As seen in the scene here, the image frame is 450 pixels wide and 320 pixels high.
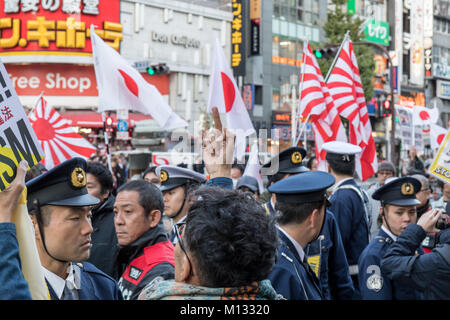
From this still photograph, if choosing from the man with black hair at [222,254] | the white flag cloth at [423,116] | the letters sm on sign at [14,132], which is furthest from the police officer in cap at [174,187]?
the white flag cloth at [423,116]

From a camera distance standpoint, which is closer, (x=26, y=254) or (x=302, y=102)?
(x=26, y=254)

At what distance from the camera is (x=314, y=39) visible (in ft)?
139

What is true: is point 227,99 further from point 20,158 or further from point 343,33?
point 343,33

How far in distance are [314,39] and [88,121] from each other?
21.2m

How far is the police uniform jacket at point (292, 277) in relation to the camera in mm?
2852

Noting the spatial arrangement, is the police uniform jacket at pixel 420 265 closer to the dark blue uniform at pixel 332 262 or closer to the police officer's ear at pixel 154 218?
the dark blue uniform at pixel 332 262

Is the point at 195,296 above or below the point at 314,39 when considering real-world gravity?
below

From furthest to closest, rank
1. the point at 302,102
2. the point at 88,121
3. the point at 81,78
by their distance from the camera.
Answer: the point at 81,78 → the point at 88,121 → the point at 302,102

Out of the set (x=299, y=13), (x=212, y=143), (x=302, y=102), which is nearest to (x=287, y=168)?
(x=212, y=143)

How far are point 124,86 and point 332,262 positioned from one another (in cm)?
439

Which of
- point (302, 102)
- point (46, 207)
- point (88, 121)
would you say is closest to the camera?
point (46, 207)

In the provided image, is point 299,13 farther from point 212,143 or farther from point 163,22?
point 212,143
